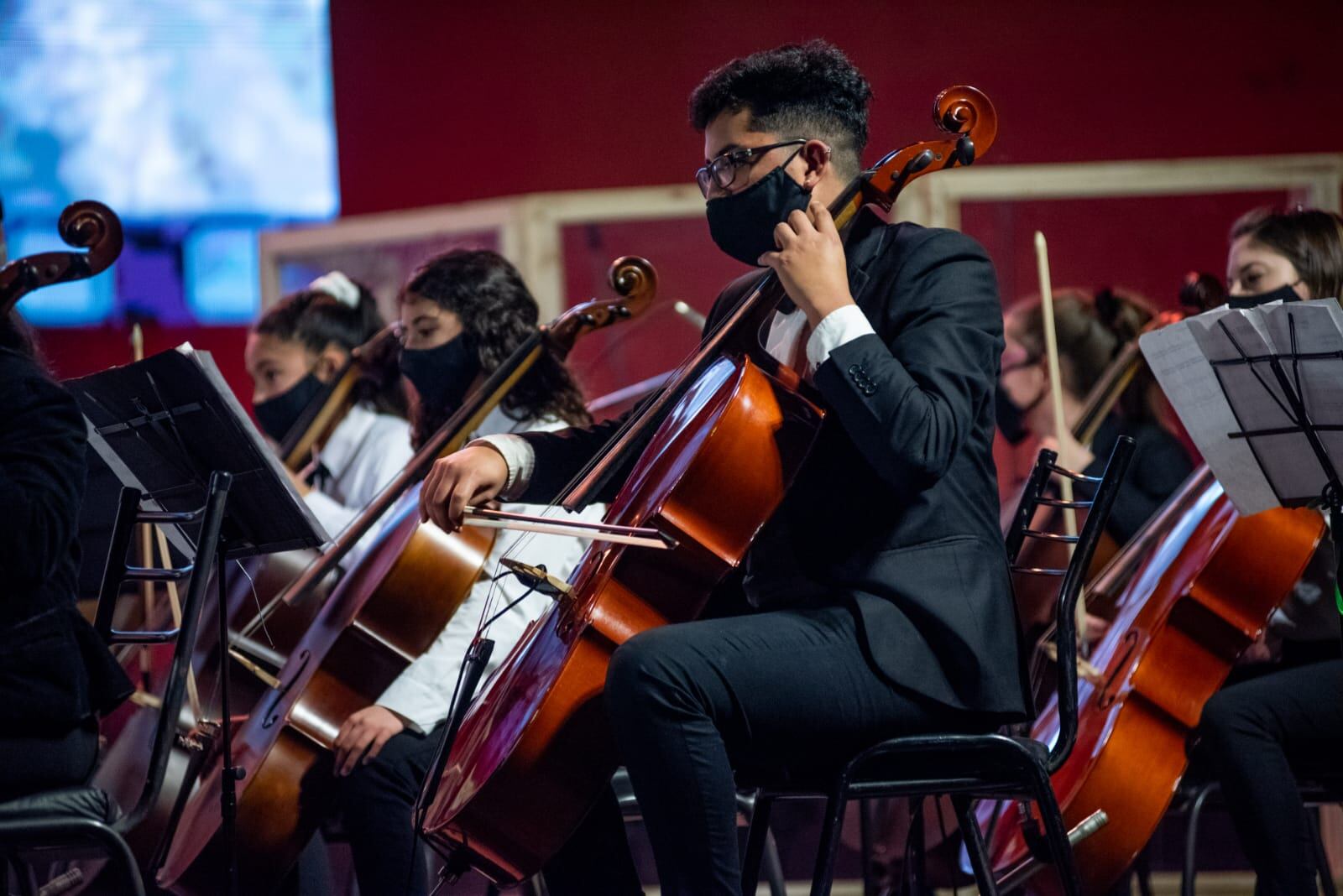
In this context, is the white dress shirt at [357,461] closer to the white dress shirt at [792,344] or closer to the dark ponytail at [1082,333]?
the white dress shirt at [792,344]

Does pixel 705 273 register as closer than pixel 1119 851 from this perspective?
No

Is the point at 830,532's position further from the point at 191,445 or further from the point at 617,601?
the point at 191,445

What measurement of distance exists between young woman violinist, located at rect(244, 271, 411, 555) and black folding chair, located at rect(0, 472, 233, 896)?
1.37m

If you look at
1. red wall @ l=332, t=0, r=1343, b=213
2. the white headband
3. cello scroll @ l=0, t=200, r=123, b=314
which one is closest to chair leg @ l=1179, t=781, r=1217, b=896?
cello scroll @ l=0, t=200, r=123, b=314

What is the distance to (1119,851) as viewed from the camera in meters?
2.36

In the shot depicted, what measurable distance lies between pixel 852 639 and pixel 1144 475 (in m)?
1.84

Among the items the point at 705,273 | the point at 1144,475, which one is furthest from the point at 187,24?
the point at 1144,475

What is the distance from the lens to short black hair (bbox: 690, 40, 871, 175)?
196 cm

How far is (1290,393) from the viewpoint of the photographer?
208 cm

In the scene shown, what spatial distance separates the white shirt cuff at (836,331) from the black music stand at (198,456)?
2.37ft

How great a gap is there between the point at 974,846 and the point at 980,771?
9.1 inches

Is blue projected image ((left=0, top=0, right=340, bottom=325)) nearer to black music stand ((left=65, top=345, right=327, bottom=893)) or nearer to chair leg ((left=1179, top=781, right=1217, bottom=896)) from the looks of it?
black music stand ((left=65, top=345, right=327, bottom=893))

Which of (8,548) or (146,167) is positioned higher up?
(146,167)

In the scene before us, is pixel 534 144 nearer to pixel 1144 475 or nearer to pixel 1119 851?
pixel 1144 475
